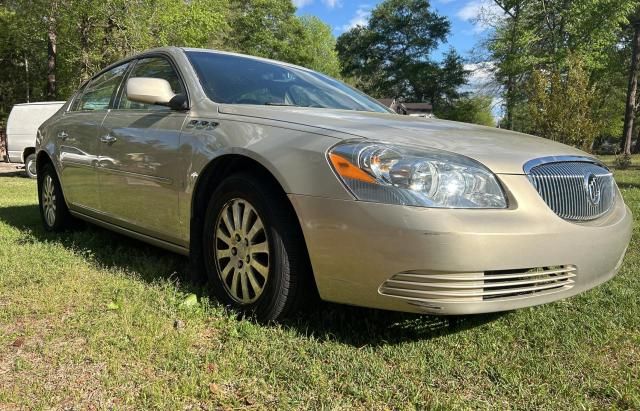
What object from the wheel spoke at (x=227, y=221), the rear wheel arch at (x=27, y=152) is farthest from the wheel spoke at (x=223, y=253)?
the rear wheel arch at (x=27, y=152)

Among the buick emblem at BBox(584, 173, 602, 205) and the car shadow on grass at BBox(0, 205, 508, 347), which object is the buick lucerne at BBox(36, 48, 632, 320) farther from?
the car shadow on grass at BBox(0, 205, 508, 347)

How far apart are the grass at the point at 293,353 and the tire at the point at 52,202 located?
4.89ft

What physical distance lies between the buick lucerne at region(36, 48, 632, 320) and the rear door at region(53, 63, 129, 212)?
0.67 metres

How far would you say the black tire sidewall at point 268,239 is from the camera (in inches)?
98.0

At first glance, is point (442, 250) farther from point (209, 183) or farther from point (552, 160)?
point (209, 183)

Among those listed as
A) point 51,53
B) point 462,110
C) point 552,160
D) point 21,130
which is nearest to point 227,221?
point 552,160

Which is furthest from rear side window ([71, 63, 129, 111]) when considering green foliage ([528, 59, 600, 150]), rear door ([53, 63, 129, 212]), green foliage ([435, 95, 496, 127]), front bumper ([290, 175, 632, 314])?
green foliage ([435, 95, 496, 127])

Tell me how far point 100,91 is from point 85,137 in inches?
20.4

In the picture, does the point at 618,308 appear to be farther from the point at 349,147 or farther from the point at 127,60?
the point at 127,60

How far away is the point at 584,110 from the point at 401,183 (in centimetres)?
1189

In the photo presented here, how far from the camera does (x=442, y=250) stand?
2115mm

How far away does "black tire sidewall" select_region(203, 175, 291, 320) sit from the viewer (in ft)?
8.16

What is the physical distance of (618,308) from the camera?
305 cm

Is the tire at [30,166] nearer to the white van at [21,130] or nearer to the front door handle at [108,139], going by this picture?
the white van at [21,130]
